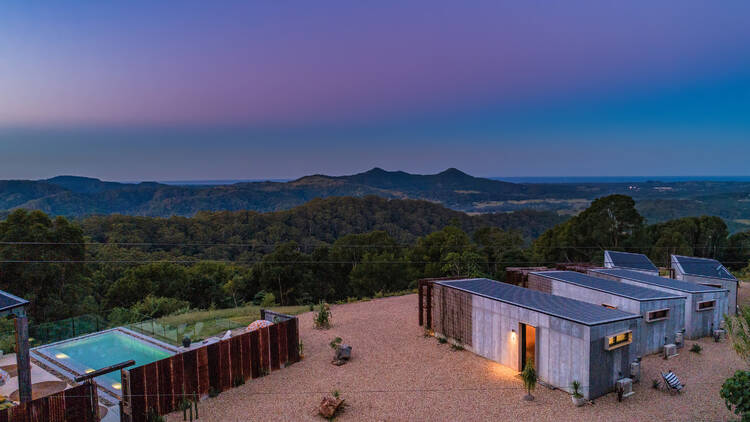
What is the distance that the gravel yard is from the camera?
9.91 meters

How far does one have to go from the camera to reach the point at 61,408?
26.6 feet

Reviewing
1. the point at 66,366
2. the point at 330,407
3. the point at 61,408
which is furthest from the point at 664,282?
the point at 66,366

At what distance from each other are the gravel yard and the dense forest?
10423mm

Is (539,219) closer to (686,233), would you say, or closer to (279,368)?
(686,233)

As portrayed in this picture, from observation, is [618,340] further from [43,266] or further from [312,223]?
[312,223]

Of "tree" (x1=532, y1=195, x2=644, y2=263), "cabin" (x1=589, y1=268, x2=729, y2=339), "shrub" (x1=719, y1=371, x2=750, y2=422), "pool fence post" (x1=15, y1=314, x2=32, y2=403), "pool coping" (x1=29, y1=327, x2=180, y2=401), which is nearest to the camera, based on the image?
"shrub" (x1=719, y1=371, x2=750, y2=422)

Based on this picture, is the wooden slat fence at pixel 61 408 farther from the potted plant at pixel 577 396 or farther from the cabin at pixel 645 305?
the cabin at pixel 645 305

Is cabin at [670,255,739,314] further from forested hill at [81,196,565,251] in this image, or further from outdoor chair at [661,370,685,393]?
forested hill at [81,196,565,251]

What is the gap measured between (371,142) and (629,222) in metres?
39.5

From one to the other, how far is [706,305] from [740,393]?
8.93 metres

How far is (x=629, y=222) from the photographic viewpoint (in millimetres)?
35312

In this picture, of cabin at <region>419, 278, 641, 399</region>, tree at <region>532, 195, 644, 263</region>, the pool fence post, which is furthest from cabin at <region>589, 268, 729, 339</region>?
the pool fence post

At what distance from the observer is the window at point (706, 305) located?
609 inches

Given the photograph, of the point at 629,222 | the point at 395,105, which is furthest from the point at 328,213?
the point at 629,222
